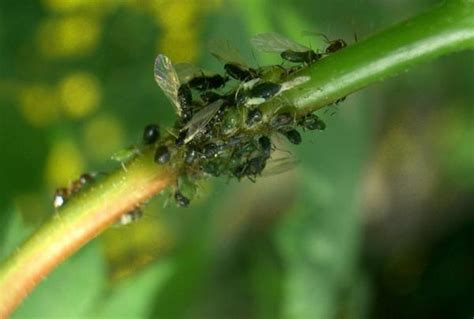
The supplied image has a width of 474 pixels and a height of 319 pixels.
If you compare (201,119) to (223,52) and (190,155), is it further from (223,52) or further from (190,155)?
(223,52)

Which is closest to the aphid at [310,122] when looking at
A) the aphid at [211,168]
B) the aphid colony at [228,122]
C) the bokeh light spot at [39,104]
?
the aphid colony at [228,122]

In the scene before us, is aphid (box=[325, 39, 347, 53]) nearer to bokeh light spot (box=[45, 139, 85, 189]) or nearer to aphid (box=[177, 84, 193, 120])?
aphid (box=[177, 84, 193, 120])

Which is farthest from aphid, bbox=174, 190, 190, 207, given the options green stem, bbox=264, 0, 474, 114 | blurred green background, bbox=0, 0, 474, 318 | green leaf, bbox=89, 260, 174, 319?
green leaf, bbox=89, 260, 174, 319

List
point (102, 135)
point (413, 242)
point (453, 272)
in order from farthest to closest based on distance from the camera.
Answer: point (413, 242) < point (453, 272) < point (102, 135)

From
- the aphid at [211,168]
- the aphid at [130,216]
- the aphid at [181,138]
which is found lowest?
→ the aphid at [130,216]

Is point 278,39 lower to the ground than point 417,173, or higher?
higher

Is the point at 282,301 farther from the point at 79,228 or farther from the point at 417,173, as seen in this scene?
the point at 79,228

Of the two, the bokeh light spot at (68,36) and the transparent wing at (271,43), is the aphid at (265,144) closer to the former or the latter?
the transparent wing at (271,43)

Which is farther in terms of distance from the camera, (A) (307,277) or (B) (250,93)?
(A) (307,277)

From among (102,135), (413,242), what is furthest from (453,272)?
(102,135)

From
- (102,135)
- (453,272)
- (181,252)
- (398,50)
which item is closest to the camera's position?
(398,50)
